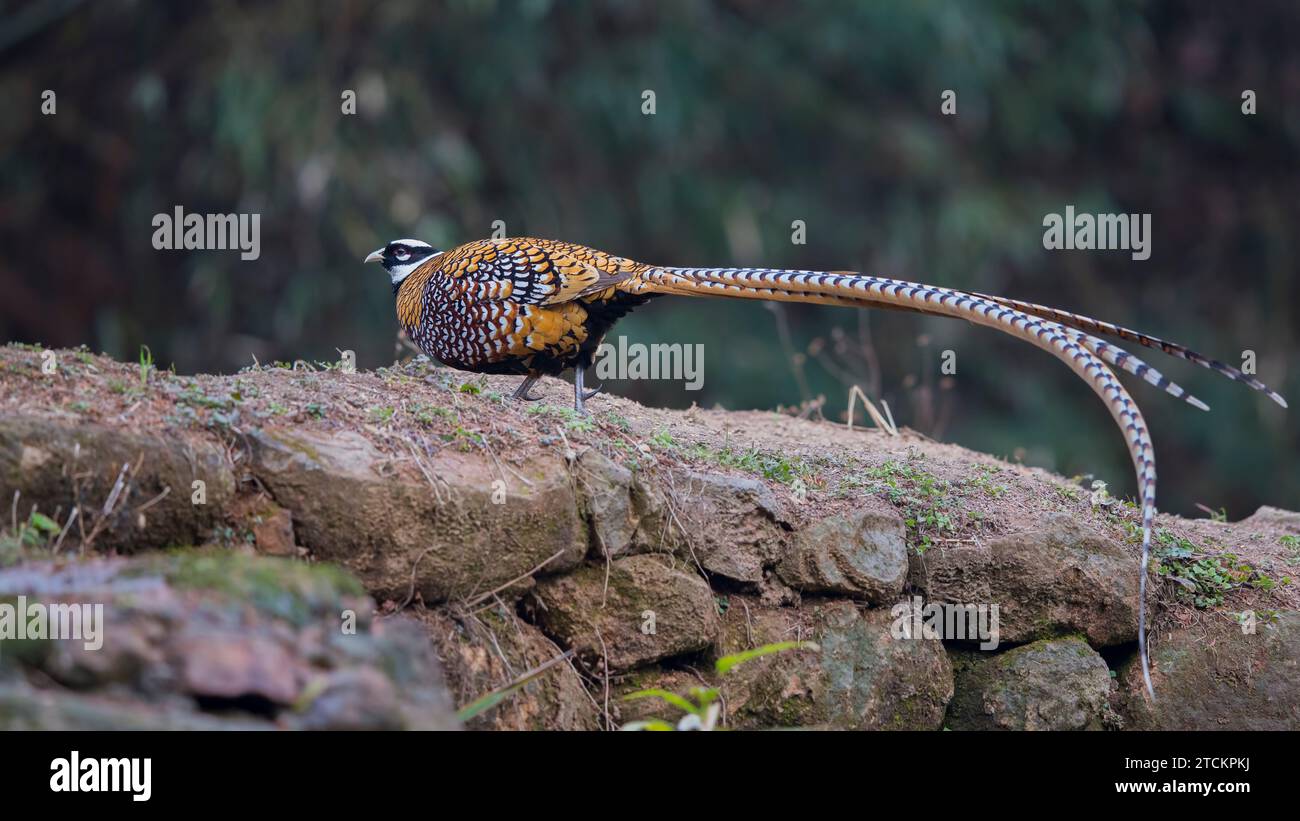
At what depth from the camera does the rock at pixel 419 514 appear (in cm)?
524

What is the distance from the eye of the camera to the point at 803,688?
20.3 feet

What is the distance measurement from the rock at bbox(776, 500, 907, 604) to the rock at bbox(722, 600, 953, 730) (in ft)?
0.37

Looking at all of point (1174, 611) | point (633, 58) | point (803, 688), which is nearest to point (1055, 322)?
point (1174, 611)

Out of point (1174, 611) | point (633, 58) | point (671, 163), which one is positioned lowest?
point (1174, 611)

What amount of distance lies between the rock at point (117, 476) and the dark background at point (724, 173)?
11716 millimetres

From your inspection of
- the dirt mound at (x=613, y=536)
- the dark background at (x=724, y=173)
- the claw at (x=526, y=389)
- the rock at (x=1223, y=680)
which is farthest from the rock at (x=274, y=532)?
the dark background at (x=724, y=173)

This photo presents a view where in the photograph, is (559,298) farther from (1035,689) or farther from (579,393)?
(1035,689)

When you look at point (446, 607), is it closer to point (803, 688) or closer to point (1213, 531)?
point (803, 688)

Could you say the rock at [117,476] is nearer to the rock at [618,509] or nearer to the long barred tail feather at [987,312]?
the rock at [618,509]

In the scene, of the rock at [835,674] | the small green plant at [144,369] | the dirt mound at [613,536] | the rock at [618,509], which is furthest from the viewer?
the rock at [835,674]

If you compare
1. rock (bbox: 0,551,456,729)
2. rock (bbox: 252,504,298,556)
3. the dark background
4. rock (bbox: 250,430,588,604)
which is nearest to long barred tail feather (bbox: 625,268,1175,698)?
rock (bbox: 250,430,588,604)

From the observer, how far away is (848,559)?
6305 millimetres

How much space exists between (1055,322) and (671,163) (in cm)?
1353

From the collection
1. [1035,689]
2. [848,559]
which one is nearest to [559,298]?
[848,559]
